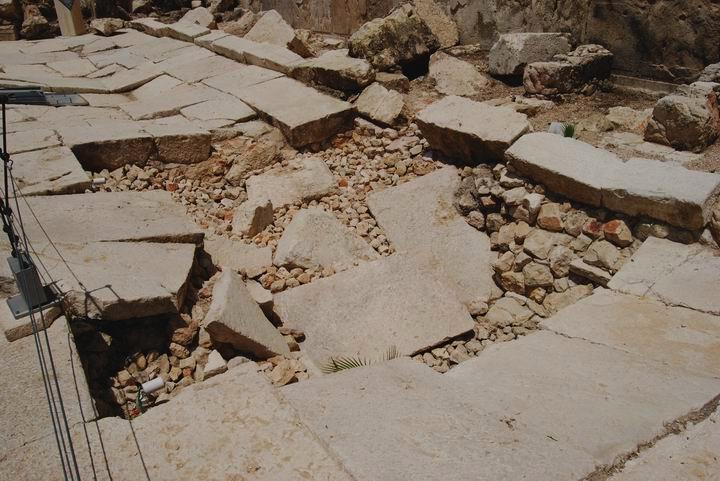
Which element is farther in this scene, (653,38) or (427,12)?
(427,12)

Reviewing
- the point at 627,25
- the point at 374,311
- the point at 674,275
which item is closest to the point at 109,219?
the point at 374,311

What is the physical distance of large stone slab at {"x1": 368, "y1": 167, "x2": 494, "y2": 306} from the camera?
3365 millimetres

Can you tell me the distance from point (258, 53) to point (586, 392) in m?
5.26

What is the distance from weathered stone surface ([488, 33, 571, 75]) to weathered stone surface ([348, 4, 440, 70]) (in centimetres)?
85

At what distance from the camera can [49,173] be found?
3527 mm

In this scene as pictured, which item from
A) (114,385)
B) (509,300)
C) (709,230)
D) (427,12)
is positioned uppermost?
(427,12)

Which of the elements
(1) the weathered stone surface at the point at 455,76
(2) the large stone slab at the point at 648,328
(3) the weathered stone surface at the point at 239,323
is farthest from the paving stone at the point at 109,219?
(1) the weathered stone surface at the point at 455,76

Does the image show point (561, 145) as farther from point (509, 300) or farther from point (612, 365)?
point (612, 365)

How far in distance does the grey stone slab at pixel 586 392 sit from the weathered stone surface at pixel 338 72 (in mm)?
3241

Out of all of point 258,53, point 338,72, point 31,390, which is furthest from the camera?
point 258,53

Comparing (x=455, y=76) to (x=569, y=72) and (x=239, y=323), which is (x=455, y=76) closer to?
(x=569, y=72)

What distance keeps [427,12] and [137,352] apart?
5.08 m

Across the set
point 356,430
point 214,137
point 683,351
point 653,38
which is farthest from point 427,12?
point 356,430

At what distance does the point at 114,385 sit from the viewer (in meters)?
2.23
